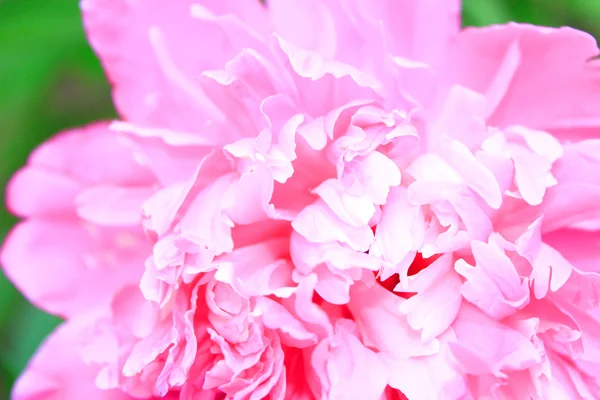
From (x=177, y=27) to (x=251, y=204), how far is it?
15 cm

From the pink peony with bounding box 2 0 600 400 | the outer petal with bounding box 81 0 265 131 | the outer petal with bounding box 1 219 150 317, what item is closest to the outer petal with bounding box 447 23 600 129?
the pink peony with bounding box 2 0 600 400

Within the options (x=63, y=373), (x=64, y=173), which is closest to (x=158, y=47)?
(x=64, y=173)

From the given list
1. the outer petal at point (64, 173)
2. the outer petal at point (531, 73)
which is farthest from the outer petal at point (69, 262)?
the outer petal at point (531, 73)

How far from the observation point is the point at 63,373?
0.51m

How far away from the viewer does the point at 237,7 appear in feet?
1.61

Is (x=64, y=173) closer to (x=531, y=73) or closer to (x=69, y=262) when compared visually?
(x=69, y=262)

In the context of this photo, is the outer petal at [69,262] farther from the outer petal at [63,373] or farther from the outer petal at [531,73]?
the outer petal at [531,73]

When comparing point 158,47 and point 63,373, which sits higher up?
point 158,47

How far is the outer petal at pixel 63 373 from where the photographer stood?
506mm

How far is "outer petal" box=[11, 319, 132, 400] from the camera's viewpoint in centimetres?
51

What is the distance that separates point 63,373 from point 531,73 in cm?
38

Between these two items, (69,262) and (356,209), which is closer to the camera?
(356,209)

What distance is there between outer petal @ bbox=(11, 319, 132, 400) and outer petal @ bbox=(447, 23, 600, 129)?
0.32m

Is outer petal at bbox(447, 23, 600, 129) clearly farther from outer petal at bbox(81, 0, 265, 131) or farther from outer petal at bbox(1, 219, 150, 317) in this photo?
outer petal at bbox(1, 219, 150, 317)
